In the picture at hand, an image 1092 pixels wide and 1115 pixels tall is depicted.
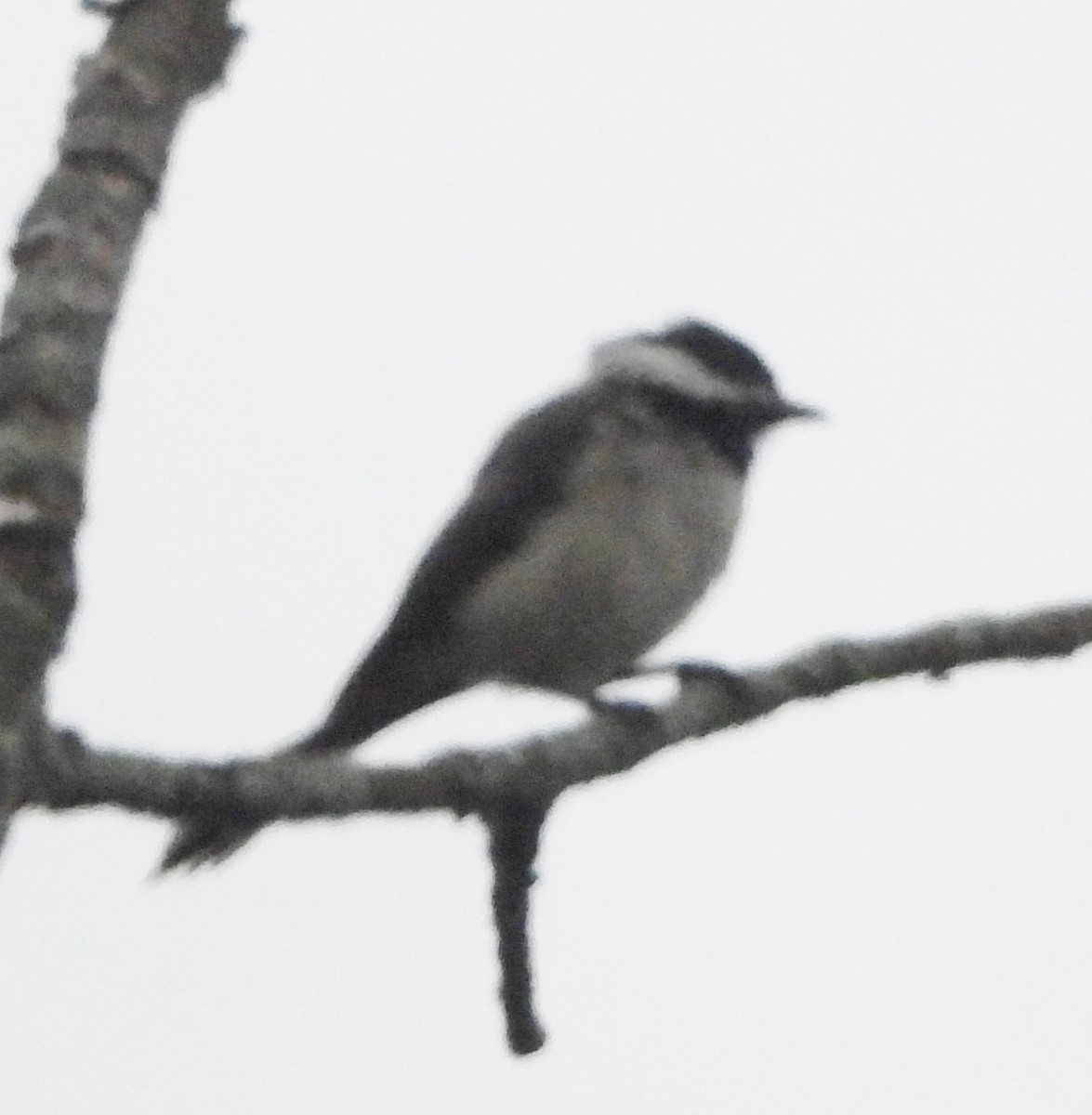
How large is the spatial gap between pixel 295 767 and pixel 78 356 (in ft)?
2.77

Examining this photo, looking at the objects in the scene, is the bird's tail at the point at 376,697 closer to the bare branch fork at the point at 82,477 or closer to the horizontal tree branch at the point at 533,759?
the horizontal tree branch at the point at 533,759

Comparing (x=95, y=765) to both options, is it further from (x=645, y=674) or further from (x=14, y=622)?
(x=645, y=674)

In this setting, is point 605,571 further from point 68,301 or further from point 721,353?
point 68,301

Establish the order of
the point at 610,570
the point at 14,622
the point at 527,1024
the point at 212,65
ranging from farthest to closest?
the point at 610,570 < the point at 527,1024 < the point at 212,65 < the point at 14,622

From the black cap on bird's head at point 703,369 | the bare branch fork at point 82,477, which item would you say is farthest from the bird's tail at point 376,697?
the bare branch fork at point 82,477

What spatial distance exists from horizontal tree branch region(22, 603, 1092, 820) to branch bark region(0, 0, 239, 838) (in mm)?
192

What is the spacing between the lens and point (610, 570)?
5.83 meters

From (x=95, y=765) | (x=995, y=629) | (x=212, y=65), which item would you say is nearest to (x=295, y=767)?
(x=95, y=765)

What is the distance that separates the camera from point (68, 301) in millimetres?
2652

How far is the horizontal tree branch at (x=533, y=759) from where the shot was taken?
3.00 m

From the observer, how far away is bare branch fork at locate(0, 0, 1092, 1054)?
8.13ft

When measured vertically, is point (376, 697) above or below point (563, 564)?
below

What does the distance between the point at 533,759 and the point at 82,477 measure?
56.1 inches

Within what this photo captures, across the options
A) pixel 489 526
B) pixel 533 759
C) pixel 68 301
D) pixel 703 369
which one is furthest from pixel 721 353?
pixel 68 301
